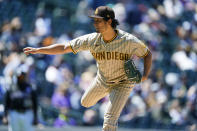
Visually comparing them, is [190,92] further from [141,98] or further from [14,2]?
[14,2]

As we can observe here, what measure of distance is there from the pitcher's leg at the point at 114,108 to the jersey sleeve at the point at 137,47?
444mm

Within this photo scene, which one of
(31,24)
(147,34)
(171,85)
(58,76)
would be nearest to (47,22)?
(31,24)

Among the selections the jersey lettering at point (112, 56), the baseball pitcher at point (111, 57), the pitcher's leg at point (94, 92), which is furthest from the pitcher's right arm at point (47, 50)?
the pitcher's leg at point (94, 92)

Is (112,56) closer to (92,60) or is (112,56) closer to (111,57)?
(111,57)

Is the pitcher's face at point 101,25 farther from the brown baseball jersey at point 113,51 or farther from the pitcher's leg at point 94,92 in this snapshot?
the pitcher's leg at point 94,92

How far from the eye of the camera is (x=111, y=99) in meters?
5.04

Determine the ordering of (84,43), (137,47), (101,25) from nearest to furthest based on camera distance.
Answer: (101,25) → (137,47) → (84,43)

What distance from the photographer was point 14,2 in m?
11.1

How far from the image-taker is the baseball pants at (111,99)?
4.94 m

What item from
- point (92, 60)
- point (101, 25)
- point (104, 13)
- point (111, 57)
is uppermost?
point (104, 13)

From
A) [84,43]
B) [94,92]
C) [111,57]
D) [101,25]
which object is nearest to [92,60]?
[94,92]

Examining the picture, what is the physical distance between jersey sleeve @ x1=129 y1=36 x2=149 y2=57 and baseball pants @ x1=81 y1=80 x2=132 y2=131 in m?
0.44

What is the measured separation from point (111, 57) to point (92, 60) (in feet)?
16.2

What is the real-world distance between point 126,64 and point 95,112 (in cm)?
432
